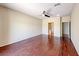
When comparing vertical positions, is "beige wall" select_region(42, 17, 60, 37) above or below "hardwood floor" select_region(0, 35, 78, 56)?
above

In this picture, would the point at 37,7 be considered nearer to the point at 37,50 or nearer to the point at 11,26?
the point at 11,26

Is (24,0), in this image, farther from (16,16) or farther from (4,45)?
(16,16)

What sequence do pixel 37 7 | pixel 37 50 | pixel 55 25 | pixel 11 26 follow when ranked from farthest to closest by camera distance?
pixel 55 25 < pixel 11 26 < pixel 37 7 < pixel 37 50

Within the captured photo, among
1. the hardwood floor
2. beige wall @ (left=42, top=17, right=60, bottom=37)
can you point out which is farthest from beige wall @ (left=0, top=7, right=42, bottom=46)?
beige wall @ (left=42, top=17, right=60, bottom=37)

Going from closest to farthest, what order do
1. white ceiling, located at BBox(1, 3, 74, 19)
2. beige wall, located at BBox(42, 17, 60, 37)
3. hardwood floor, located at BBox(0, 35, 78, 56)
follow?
hardwood floor, located at BBox(0, 35, 78, 56), white ceiling, located at BBox(1, 3, 74, 19), beige wall, located at BBox(42, 17, 60, 37)

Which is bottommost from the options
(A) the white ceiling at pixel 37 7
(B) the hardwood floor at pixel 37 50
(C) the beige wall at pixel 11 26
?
(B) the hardwood floor at pixel 37 50

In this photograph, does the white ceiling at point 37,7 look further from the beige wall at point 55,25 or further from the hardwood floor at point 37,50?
the beige wall at point 55,25

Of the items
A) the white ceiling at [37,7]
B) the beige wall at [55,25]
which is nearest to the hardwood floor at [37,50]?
the white ceiling at [37,7]

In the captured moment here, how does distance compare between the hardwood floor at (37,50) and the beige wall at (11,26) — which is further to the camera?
the beige wall at (11,26)

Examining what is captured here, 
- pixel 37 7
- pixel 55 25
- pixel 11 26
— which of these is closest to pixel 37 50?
pixel 37 7

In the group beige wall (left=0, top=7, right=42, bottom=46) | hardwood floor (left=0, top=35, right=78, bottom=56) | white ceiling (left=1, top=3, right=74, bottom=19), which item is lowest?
hardwood floor (left=0, top=35, right=78, bottom=56)

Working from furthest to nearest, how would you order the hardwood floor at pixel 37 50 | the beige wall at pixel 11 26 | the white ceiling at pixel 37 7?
1. the beige wall at pixel 11 26
2. the white ceiling at pixel 37 7
3. the hardwood floor at pixel 37 50

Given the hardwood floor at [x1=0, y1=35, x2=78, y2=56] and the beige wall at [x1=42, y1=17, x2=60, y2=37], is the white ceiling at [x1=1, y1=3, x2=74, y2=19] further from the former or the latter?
the beige wall at [x1=42, y1=17, x2=60, y2=37]

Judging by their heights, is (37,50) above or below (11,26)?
below
